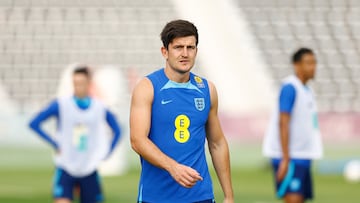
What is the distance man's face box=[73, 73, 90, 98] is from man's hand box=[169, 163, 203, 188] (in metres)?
5.45

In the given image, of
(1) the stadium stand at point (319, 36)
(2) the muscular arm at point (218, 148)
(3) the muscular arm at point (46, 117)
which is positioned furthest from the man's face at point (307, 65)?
(1) the stadium stand at point (319, 36)

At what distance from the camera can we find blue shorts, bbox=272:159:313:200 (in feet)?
38.7

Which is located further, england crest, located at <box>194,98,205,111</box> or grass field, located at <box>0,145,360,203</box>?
grass field, located at <box>0,145,360,203</box>

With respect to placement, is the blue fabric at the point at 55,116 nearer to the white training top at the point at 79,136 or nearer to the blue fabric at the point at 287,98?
the white training top at the point at 79,136

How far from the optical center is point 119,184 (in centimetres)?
2083

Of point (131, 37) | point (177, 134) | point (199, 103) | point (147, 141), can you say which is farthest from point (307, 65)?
point (131, 37)

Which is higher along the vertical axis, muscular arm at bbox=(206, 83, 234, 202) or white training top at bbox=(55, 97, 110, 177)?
white training top at bbox=(55, 97, 110, 177)

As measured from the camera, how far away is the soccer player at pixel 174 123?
6754 millimetres

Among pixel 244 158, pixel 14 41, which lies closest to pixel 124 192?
pixel 244 158

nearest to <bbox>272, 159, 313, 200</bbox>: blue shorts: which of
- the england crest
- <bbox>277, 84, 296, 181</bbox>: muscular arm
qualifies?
<bbox>277, 84, 296, 181</bbox>: muscular arm

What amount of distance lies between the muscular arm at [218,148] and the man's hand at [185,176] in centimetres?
68

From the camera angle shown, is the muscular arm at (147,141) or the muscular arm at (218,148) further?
the muscular arm at (218,148)

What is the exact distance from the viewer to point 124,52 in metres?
31.9

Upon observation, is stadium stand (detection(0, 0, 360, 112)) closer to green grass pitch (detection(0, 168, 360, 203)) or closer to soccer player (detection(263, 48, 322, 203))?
green grass pitch (detection(0, 168, 360, 203))
